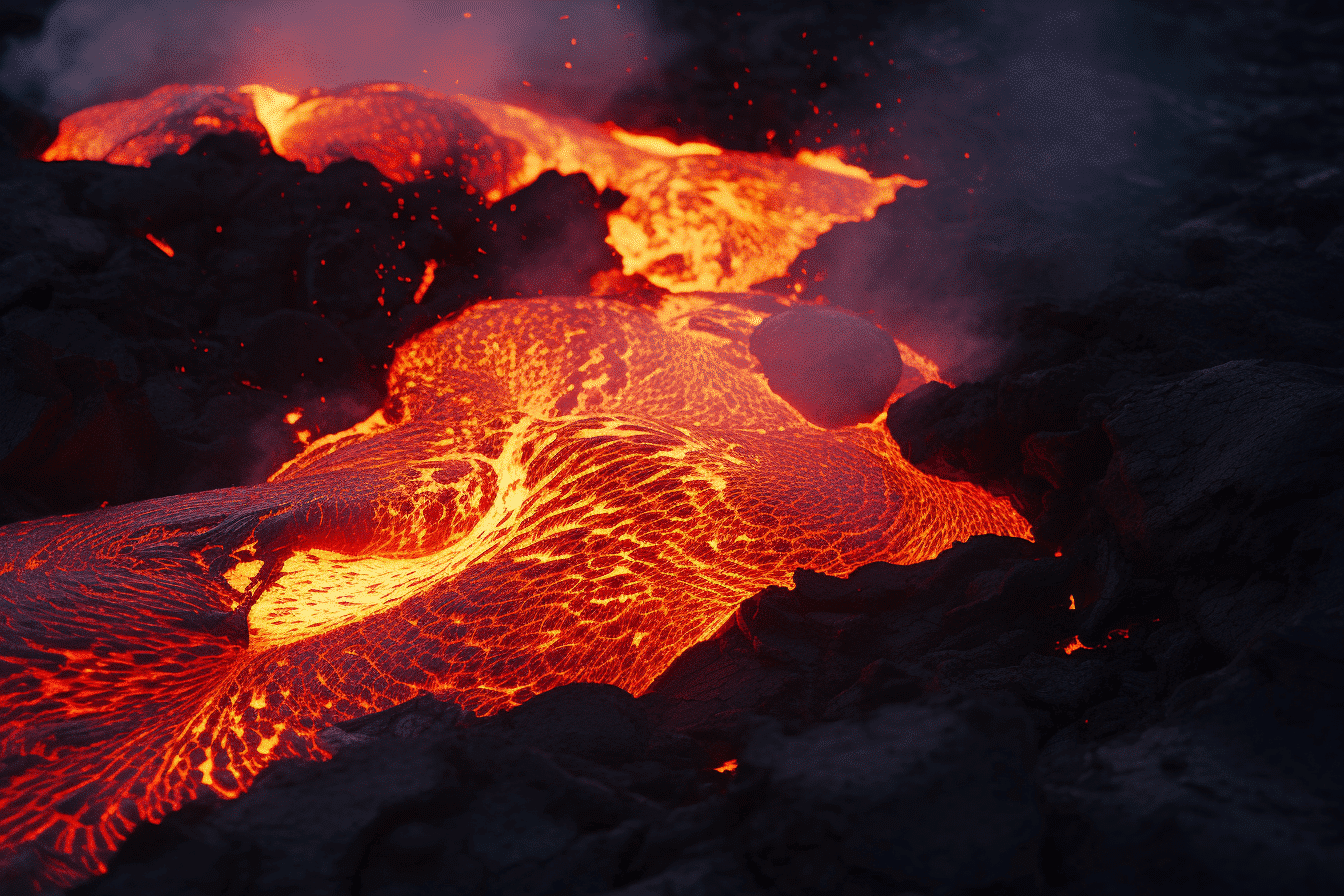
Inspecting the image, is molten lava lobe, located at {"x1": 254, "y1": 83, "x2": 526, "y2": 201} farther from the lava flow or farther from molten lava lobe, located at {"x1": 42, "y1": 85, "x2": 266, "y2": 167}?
the lava flow

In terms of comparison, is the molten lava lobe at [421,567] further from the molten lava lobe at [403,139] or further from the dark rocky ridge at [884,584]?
the molten lava lobe at [403,139]

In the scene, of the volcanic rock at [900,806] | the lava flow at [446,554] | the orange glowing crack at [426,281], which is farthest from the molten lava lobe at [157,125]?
the volcanic rock at [900,806]

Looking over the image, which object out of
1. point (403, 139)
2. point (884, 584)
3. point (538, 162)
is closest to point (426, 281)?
point (403, 139)

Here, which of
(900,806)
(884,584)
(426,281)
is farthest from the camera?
(426,281)

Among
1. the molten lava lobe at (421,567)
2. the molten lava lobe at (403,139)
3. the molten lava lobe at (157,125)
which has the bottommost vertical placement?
the molten lava lobe at (421,567)

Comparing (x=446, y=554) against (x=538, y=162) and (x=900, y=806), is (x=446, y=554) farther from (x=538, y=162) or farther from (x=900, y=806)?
(x=538, y=162)

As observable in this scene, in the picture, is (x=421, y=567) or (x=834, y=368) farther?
(x=834, y=368)

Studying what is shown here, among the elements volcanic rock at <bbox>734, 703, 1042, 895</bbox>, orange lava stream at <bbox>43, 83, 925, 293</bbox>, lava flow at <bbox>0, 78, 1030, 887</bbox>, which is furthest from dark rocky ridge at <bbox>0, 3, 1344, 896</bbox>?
orange lava stream at <bbox>43, 83, 925, 293</bbox>
